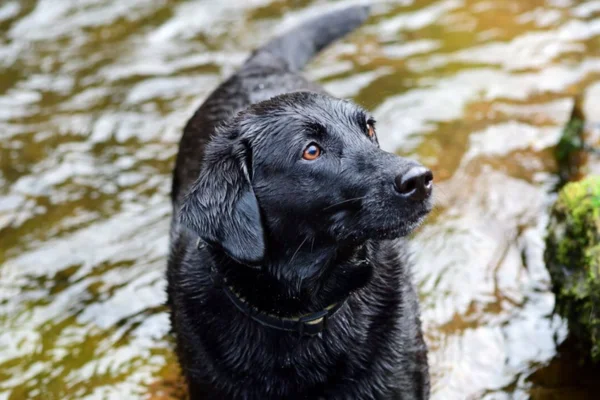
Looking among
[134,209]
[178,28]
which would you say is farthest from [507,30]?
[134,209]

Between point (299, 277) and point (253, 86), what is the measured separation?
1.62 m

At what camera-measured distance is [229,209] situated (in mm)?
2951

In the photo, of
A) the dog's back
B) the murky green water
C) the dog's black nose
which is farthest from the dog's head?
the murky green water

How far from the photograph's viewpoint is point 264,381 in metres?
3.16

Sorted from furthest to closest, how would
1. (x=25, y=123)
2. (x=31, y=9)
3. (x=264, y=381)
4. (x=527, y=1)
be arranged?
(x=31, y=9)
(x=527, y=1)
(x=25, y=123)
(x=264, y=381)

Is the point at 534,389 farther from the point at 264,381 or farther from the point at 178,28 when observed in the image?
the point at 178,28

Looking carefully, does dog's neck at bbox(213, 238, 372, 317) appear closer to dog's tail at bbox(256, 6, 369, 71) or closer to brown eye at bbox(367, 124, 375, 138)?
brown eye at bbox(367, 124, 375, 138)

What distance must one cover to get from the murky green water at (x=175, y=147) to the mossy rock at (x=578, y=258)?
0.27m

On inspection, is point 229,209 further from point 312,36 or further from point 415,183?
point 312,36

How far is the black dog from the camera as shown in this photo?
→ 2.94m

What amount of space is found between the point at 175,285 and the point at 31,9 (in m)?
5.98

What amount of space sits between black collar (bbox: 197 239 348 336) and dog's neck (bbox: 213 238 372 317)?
2 cm

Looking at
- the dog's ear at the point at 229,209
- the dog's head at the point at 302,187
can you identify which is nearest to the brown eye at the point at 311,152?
the dog's head at the point at 302,187

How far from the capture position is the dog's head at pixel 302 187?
2.90 meters
